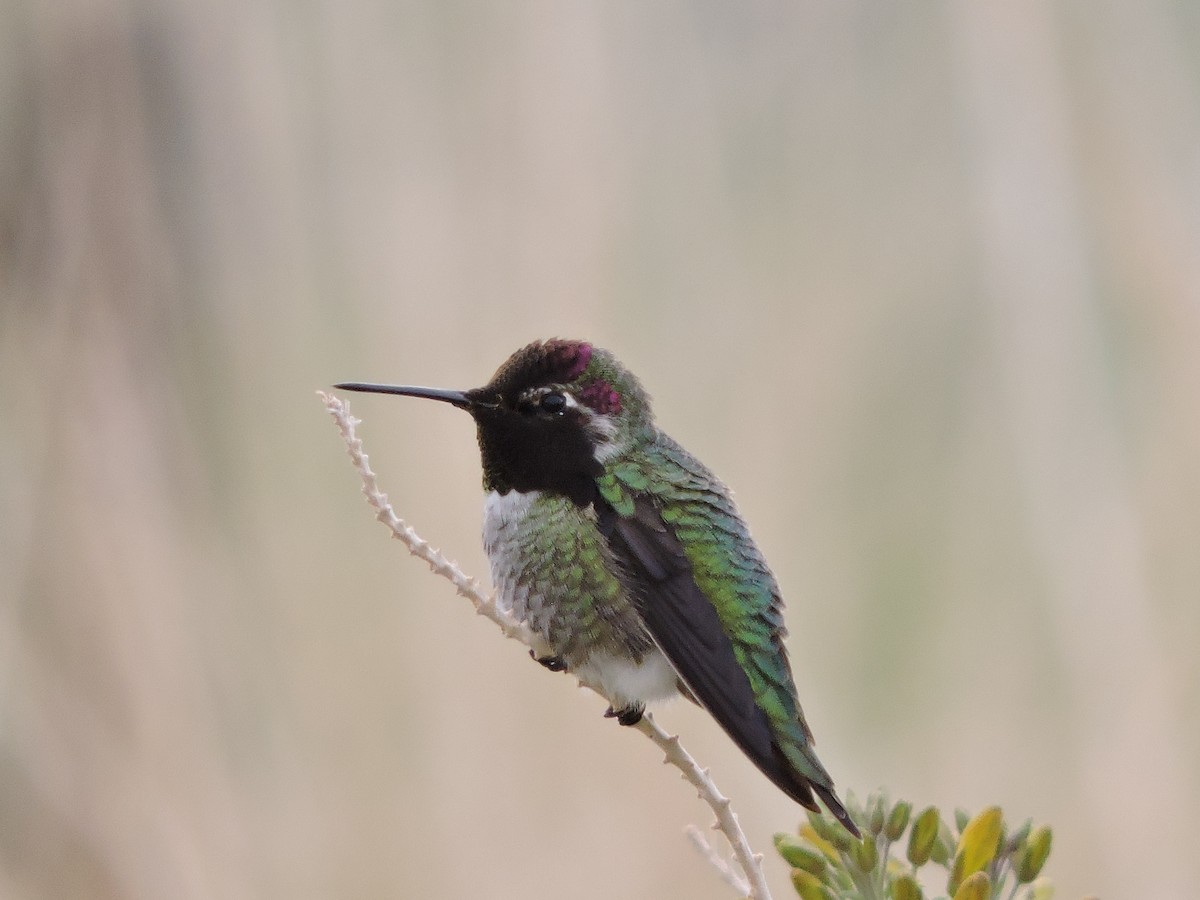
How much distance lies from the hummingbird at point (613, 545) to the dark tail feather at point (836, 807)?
0.14 metres

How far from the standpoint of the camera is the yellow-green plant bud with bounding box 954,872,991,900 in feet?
2.64

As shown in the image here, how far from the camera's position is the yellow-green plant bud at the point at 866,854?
2.92 feet

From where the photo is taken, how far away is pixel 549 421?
167cm

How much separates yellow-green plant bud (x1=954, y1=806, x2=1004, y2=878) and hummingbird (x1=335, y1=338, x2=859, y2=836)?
0.53m

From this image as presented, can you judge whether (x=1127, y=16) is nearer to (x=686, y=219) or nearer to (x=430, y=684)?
(x=686, y=219)

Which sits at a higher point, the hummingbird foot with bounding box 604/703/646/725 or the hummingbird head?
the hummingbird head

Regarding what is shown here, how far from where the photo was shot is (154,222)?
2.95 meters

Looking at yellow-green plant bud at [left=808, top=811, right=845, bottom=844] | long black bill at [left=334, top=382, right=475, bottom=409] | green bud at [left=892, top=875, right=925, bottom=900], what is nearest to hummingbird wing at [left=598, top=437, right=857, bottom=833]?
long black bill at [left=334, top=382, right=475, bottom=409]

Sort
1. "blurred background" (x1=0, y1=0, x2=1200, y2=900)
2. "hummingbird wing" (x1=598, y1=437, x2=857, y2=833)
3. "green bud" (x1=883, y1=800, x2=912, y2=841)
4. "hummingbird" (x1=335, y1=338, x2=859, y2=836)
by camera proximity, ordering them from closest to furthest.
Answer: "green bud" (x1=883, y1=800, x2=912, y2=841) < "hummingbird wing" (x1=598, y1=437, x2=857, y2=833) < "hummingbird" (x1=335, y1=338, x2=859, y2=836) < "blurred background" (x1=0, y1=0, x2=1200, y2=900)

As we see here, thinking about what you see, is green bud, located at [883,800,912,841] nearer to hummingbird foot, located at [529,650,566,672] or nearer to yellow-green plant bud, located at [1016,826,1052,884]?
yellow-green plant bud, located at [1016,826,1052,884]

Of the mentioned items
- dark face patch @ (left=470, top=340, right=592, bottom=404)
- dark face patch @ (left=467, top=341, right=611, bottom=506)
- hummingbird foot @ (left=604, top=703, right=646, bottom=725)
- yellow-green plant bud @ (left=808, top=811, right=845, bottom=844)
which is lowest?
hummingbird foot @ (left=604, top=703, right=646, bottom=725)

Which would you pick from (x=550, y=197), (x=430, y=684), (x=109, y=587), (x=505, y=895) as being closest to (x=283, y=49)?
(x=550, y=197)

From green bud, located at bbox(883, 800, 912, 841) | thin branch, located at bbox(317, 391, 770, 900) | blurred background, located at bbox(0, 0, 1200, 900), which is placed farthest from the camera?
blurred background, located at bbox(0, 0, 1200, 900)

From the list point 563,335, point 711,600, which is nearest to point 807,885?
point 711,600
